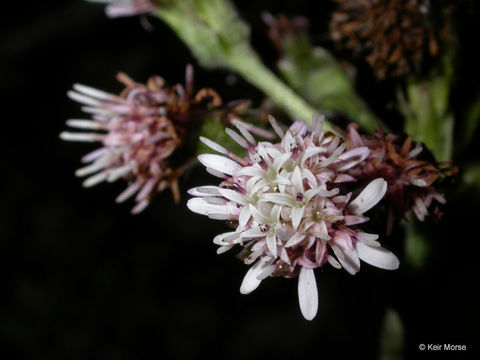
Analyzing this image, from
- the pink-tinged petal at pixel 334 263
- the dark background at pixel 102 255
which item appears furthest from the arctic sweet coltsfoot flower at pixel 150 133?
the dark background at pixel 102 255

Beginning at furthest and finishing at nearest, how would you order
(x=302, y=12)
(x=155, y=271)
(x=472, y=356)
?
1. (x=155, y=271)
2. (x=302, y=12)
3. (x=472, y=356)

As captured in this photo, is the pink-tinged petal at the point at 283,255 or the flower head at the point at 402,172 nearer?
the pink-tinged petal at the point at 283,255

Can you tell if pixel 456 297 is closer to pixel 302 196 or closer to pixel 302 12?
pixel 302 196

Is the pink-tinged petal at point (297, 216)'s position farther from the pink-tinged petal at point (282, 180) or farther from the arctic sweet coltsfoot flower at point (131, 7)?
the arctic sweet coltsfoot flower at point (131, 7)

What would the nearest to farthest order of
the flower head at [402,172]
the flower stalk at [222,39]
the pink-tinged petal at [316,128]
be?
the pink-tinged petal at [316,128] < the flower head at [402,172] < the flower stalk at [222,39]

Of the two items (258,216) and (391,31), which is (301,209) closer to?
(258,216)

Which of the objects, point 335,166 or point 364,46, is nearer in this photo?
point 335,166

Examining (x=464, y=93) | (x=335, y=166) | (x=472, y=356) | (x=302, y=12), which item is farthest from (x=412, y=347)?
(x=302, y=12)

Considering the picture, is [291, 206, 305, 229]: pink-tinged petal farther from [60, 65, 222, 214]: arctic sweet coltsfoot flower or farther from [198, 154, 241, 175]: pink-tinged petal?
[60, 65, 222, 214]: arctic sweet coltsfoot flower
